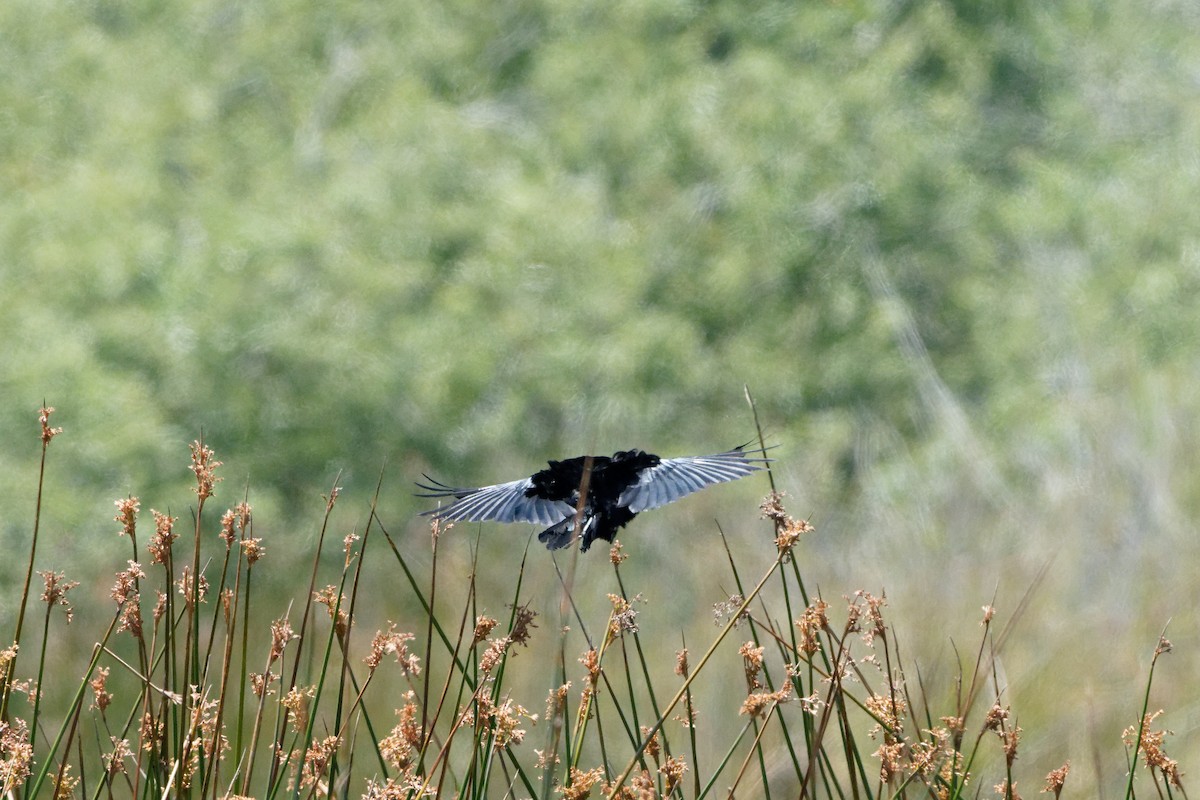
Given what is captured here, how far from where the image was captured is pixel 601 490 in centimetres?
283

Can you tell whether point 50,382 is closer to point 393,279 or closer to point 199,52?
point 393,279

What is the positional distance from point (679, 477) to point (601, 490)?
18 cm

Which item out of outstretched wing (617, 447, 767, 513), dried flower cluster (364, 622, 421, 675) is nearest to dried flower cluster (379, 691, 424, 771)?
dried flower cluster (364, 622, 421, 675)

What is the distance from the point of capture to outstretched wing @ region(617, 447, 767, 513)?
2791 millimetres

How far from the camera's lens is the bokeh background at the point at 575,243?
33.9 ft

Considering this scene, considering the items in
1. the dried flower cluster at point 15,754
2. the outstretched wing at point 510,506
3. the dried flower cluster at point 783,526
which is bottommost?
the dried flower cluster at point 15,754

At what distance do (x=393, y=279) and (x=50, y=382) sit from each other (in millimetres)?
2556

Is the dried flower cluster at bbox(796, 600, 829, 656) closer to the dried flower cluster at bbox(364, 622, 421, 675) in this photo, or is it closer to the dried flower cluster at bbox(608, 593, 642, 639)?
the dried flower cluster at bbox(608, 593, 642, 639)

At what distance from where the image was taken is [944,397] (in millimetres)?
11953

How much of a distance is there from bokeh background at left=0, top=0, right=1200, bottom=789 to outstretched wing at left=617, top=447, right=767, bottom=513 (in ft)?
16.6

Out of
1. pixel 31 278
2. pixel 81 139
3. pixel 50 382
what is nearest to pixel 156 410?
pixel 50 382

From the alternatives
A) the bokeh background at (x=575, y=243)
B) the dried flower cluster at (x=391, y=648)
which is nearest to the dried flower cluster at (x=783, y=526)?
the dried flower cluster at (x=391, y=648)

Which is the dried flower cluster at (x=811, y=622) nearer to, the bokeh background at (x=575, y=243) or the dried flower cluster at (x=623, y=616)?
the dried flower cluster at (x=623, y=616)

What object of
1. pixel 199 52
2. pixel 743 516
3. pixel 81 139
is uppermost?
pixel 199 52
